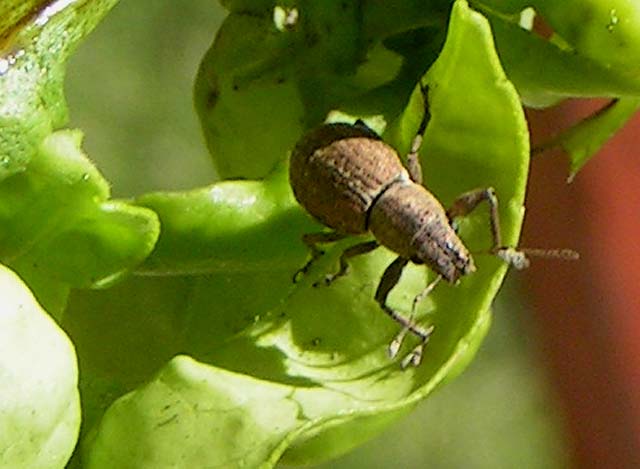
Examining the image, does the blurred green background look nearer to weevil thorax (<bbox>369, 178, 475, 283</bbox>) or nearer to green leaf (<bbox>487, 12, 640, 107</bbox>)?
weevil thorax (<bbox>369, 178, 475, 283</bbox>)

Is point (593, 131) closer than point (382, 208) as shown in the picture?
Yes

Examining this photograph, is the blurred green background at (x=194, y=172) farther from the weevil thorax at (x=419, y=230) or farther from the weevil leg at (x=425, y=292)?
the weevil leg at (x=425, y=292)

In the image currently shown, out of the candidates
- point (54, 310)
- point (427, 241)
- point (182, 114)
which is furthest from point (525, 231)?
point (182, 114)

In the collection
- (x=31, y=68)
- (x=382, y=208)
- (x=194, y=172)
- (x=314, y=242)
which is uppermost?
(x=31, y=68)

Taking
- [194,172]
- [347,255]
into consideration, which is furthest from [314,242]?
[194,172]

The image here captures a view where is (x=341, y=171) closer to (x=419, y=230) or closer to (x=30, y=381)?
(x=419, y=230)

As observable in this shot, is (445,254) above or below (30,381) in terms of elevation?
below
